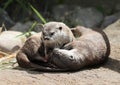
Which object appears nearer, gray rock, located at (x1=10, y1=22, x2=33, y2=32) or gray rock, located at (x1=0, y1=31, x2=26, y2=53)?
gray rock, located at (x1=0, y1=31, x2=26, y2=53)

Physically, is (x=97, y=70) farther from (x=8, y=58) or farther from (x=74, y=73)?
(x=8, y=58)

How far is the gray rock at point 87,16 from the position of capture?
9.28m

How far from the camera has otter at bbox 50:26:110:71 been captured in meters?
5.35

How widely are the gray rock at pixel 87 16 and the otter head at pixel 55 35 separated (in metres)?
3.46

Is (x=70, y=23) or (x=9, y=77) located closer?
(x=9, y=77)

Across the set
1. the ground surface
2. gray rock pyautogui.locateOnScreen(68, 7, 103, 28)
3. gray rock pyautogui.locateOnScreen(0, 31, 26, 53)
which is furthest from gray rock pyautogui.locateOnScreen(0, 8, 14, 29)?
the ground surface

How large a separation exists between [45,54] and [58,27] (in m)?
0.33

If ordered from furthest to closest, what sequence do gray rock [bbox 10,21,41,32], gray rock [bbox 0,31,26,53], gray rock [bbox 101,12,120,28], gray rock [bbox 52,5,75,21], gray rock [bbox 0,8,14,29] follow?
gray rock [bbox 52,5,75,21] < gray rock [bbox 101,12,120,28] < gray rock [bbox 0,8,14,29] < gray rock [bbox 10,21,41,32] < gray rock [bbox 0,31,26,53]

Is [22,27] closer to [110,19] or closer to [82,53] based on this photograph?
[110,19]

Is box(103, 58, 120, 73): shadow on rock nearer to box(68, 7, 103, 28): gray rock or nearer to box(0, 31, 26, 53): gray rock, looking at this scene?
box(0, 31, 26, 53): gray rock

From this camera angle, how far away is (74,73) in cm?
536

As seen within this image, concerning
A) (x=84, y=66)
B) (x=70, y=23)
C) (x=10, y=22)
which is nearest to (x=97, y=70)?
(x=84, y=66)

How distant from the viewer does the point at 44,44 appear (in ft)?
17.8

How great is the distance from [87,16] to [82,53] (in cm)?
433
